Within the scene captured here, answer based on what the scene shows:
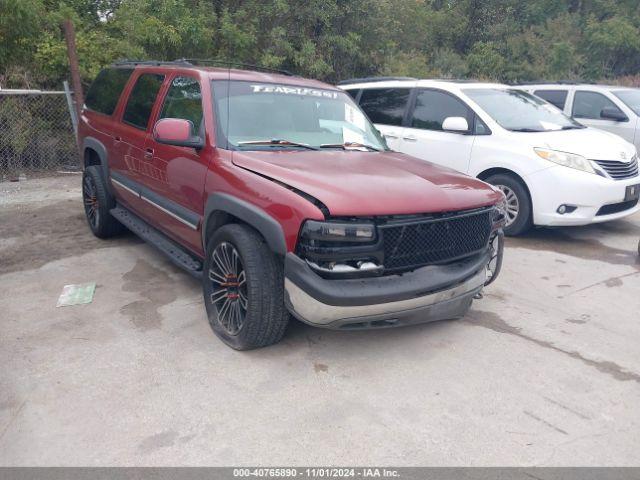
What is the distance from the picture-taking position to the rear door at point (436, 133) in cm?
681

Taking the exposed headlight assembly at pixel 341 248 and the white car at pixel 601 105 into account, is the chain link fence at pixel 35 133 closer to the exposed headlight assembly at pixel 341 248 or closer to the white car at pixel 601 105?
the exposed headlight assembly at pixel 341 248

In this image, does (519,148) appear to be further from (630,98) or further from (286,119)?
(630,98)

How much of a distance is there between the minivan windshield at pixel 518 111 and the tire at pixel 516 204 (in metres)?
0.64

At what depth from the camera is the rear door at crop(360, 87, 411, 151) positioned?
297 inches

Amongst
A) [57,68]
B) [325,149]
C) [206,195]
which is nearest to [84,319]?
[206,195]

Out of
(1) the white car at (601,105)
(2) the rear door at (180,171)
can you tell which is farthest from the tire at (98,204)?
(1) the white car at (601,105)

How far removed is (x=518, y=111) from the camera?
695 centimetres

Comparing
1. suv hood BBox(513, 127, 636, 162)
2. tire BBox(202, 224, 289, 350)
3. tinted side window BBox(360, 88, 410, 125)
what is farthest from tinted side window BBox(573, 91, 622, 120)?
tire BBox(202, 224, 289, 350)

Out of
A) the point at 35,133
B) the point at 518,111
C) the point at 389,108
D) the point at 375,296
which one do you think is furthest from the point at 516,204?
the point at 35,133

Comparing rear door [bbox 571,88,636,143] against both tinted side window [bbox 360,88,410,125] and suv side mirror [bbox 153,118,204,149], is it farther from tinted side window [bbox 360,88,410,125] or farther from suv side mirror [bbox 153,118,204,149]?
suv side mirror [bbox 153,118,204,149]

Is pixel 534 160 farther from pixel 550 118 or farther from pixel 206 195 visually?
pixel 206 195

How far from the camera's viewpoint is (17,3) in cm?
851

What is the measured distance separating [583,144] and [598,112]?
3.48 m

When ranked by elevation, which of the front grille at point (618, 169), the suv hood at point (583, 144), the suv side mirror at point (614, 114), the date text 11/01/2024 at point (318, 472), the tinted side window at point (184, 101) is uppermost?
the tinted side window at point (184, 101)
